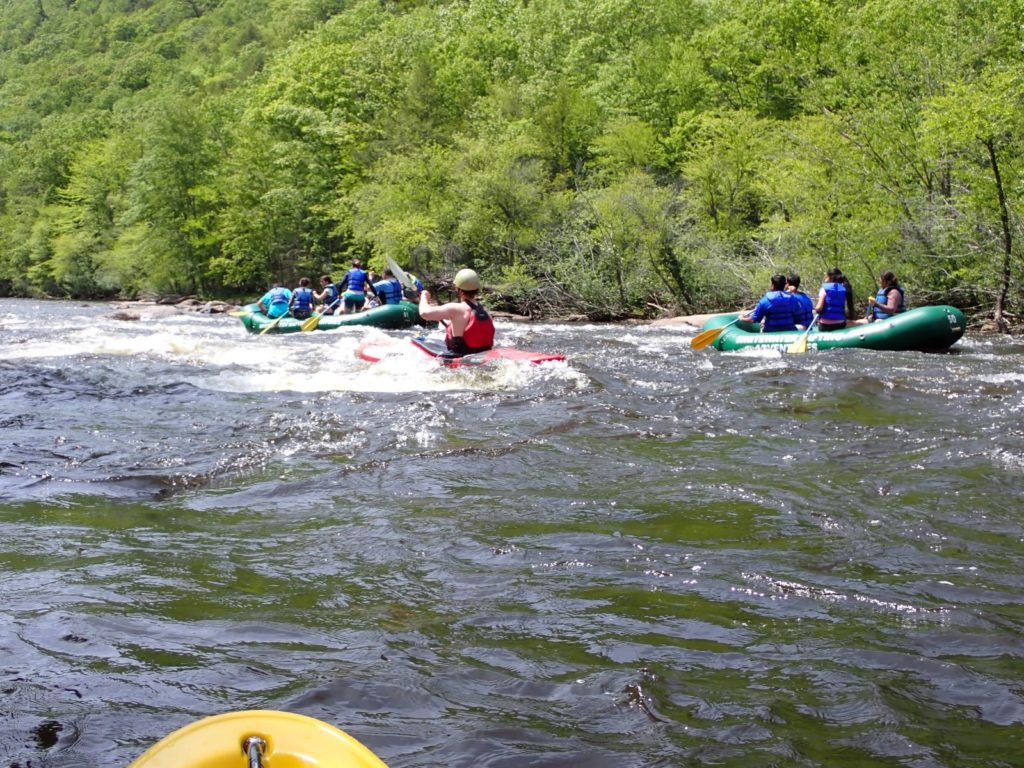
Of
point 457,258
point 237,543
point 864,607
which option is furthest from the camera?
point 457,258

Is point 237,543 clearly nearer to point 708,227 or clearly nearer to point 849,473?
point 849,473

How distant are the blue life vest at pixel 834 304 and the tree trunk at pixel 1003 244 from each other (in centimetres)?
468

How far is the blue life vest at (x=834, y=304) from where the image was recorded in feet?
42.7

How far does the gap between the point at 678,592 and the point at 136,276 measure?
43.4 metres

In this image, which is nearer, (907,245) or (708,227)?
(907,245)

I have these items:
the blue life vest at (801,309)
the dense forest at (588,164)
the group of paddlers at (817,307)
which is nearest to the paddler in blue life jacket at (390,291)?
the dense forest at (588,164)

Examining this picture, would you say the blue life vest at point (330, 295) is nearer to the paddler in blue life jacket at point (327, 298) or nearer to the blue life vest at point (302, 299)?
the paddler in blue life jacket at point (327, 298)

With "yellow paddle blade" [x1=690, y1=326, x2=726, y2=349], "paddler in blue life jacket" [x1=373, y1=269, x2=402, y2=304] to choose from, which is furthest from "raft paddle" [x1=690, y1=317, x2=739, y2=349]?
"paddler in blue life jacket" [x1=373, y1=269, x2=402, y2=304]

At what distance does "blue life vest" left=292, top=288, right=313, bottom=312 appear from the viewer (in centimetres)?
1905

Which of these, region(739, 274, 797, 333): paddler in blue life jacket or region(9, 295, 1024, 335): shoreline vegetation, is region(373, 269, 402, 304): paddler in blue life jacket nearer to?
region(9, 295, 1024, 335): shoreline vegetation

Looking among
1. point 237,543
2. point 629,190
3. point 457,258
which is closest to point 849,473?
point 237,543

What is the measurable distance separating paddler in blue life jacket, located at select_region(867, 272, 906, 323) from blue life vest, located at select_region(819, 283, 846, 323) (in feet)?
3.20

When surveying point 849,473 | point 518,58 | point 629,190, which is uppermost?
point 518,58

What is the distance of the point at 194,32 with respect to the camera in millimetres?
112875
